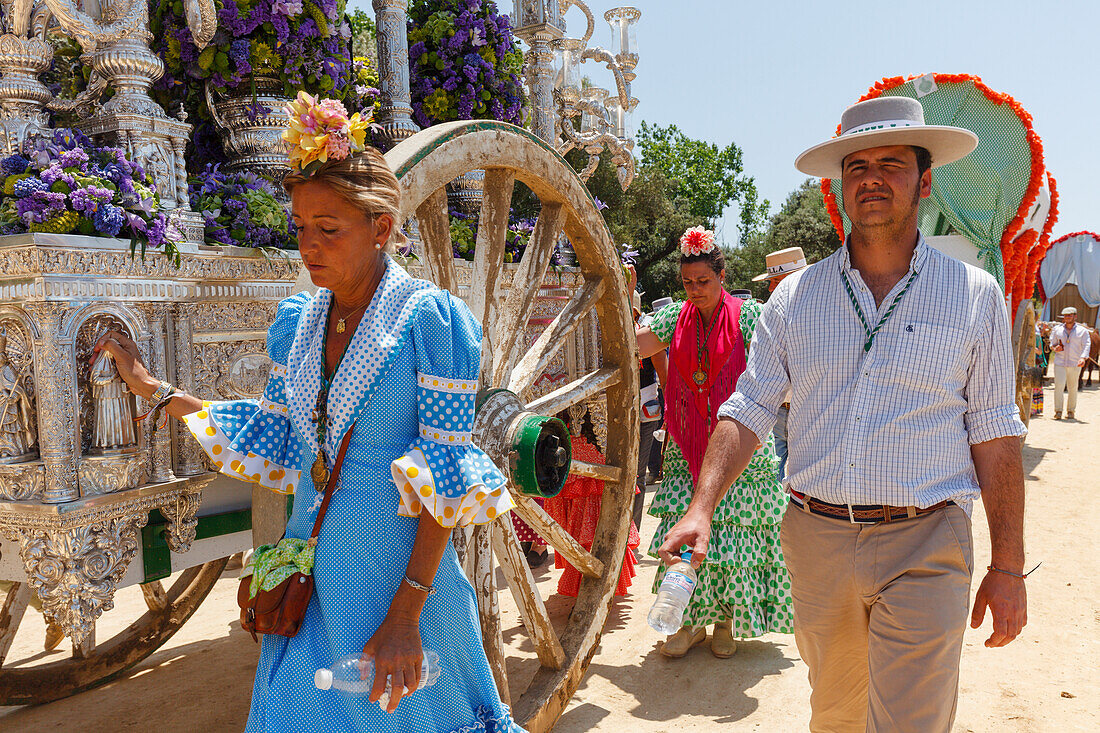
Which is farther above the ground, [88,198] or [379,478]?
[88,198]

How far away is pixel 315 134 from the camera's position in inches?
64.7

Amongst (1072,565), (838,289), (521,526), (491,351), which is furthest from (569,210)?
(1072,565)

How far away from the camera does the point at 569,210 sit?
9.64 ft

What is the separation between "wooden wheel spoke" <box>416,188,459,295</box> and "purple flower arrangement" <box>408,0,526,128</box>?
194 centimetres

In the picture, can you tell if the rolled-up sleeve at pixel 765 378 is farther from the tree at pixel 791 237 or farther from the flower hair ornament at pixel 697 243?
the tree at pixel 791 237

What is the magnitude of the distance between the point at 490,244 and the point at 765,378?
0.94 m

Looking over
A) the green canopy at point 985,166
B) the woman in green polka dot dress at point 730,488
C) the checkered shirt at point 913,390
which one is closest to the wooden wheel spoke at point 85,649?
the woman in green polka dot dress at point 730,488

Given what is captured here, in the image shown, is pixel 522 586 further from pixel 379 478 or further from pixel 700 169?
pixel 700 169

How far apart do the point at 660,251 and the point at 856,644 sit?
69.4 ft

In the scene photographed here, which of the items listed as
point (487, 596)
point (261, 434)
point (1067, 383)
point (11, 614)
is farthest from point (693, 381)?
point (1067, 383)

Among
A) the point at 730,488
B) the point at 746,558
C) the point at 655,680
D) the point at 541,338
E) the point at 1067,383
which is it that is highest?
the point at 541,338

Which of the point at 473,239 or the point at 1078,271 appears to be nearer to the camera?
the point at 473,239

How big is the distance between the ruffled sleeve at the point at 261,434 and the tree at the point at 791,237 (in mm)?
23687

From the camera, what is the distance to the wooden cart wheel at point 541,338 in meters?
2.43
